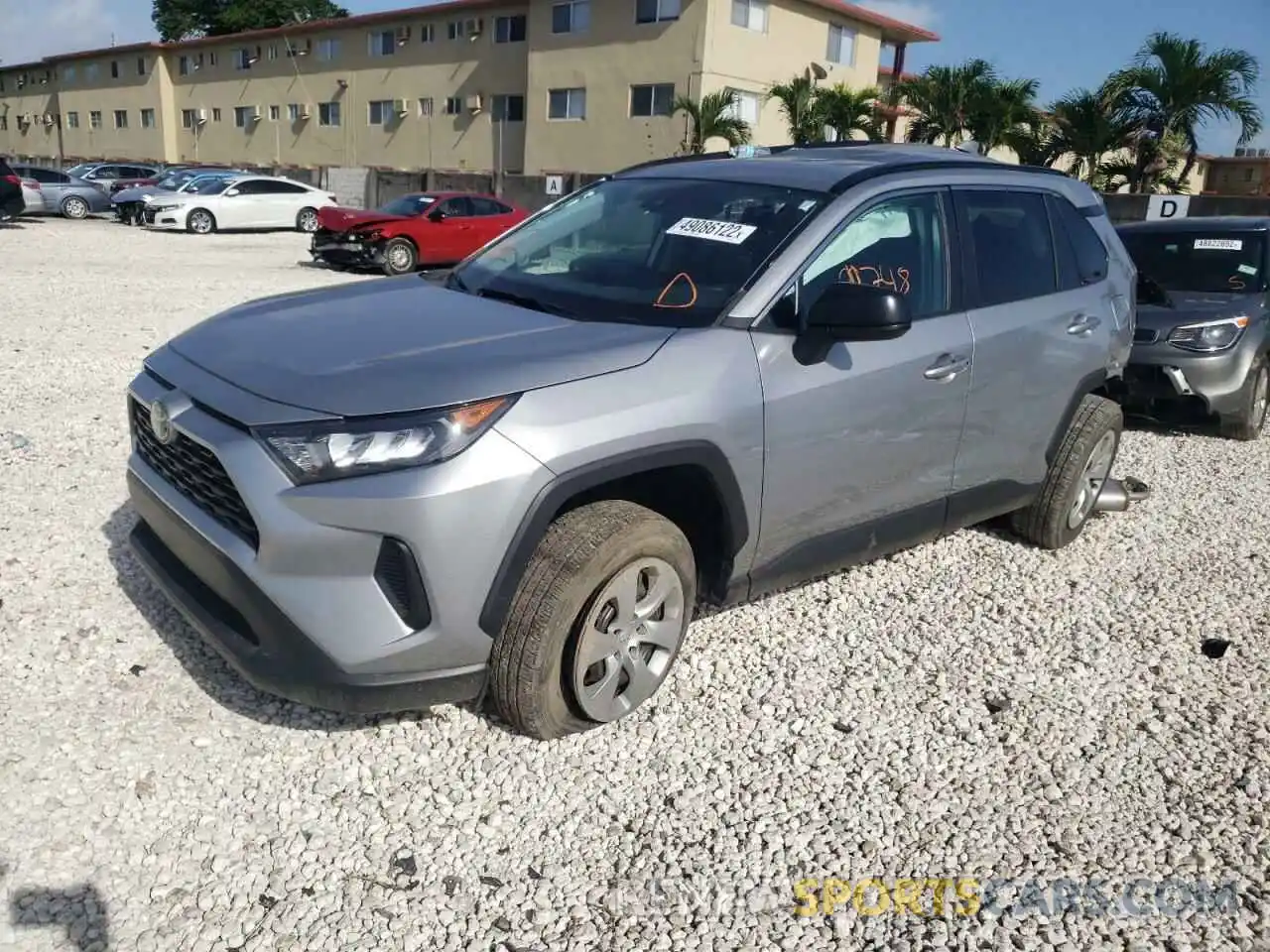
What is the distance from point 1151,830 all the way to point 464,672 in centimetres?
200

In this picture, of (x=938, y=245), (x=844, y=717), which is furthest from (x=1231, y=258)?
(x=844, y=717)

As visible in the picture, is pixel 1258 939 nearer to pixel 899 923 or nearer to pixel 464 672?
pixel 899 923

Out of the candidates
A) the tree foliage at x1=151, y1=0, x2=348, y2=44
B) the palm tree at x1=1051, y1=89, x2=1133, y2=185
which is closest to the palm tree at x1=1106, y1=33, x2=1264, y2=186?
the palm tree at x1=1051, y1=89, x2=1133, y2=185

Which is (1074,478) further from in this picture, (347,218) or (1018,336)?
(347,218)

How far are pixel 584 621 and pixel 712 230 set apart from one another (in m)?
1.48

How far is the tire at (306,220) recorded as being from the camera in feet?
87.6

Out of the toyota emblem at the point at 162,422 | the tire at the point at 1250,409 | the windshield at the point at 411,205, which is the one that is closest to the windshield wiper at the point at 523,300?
the toyota emblem at the point at 162,422

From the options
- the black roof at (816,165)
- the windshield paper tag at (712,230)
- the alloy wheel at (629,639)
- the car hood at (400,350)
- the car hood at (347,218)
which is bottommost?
the alloy wheel at (629,639)

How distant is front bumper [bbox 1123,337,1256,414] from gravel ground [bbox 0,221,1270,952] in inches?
114

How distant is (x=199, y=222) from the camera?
24.9 m

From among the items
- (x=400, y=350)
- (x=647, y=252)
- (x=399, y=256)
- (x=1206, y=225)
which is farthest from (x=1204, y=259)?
(x=399, y=256)

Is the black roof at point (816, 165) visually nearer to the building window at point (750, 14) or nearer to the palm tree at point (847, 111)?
the palm tree at point (847, 111)

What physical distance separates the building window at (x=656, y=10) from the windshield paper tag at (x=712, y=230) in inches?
1122

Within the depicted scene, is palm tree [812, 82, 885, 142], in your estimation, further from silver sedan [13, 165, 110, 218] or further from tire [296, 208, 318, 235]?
silver sedan [13, 165, 110, 218]
